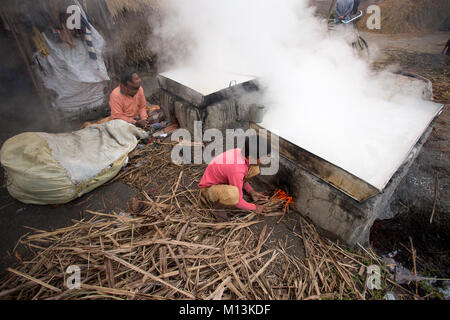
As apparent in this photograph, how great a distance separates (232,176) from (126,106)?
357 centimetres

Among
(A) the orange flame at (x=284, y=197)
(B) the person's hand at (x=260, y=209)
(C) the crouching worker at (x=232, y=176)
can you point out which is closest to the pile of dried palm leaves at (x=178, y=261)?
(B) the person's hand at (x=260, y=209)

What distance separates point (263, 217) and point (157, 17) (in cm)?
679

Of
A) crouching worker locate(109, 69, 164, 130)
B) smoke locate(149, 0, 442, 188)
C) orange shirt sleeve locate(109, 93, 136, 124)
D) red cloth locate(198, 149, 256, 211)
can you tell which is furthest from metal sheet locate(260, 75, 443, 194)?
orange shirt sleeve locate(109, 93, 136, 124)

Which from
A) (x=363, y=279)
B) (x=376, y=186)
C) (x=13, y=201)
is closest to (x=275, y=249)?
(x=363, y=279)

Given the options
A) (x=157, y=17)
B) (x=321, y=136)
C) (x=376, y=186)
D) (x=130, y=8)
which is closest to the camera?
(x=376, y=186)

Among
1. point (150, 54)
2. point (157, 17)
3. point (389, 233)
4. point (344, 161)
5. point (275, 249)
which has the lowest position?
point (389, 233)

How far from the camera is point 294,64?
5.41 m

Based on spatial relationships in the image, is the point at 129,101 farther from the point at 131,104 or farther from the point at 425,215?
the point at 425,215

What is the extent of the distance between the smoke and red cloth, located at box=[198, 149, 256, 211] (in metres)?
1.17

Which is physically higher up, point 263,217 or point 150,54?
point 150,54

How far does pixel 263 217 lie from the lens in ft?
11.7

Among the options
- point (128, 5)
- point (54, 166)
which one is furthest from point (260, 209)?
point (128, 5)

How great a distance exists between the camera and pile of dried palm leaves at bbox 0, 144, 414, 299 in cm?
248
